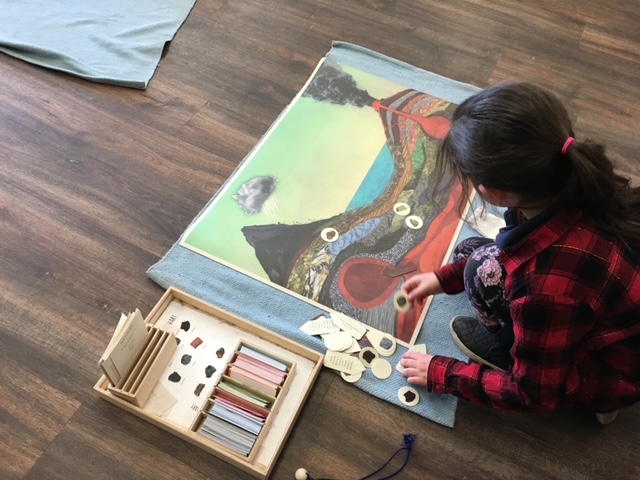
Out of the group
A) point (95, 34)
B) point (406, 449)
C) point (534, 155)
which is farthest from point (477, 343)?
point (95, 34)

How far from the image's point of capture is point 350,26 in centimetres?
187

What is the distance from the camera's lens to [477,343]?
1.15 m

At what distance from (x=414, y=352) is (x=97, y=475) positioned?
644mm

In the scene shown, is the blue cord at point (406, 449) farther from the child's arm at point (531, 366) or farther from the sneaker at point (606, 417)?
the sneaker at point (606, 417)

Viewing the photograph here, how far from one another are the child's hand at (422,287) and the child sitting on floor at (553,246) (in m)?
0.16

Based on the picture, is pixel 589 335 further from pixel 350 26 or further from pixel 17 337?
pixel 350 26

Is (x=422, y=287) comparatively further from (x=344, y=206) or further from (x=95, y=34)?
(x=95, y=34)

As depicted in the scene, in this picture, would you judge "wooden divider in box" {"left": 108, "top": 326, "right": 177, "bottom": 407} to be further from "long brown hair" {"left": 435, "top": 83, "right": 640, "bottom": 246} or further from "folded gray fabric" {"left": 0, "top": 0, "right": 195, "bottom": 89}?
"folded gray fabric" {"left": 0, "top": 0, "right": 195, "bottom": 89}

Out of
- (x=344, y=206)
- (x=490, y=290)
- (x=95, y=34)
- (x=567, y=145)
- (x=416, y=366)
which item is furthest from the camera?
(x=95, y=34)

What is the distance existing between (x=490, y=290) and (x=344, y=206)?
0.50 metres

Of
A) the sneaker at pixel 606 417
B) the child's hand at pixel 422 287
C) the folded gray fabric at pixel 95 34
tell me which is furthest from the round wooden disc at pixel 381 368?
the folded gray fabric at pixel 95 34

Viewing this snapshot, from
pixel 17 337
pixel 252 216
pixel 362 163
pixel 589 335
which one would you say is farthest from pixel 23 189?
pixel 589 335

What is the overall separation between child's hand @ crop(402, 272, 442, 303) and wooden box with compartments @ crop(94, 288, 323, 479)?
230 millimetres

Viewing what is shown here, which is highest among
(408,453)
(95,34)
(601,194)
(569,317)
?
(601,194)
